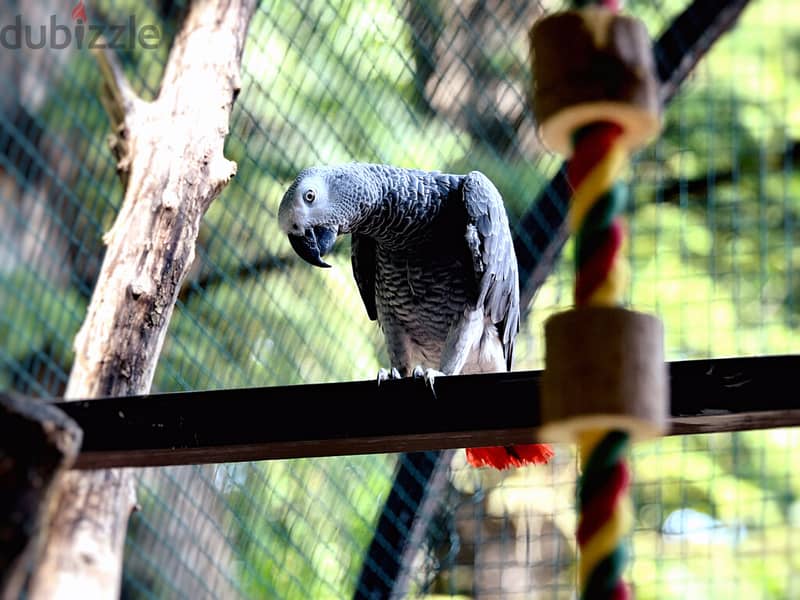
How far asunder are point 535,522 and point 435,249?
3.67 feet

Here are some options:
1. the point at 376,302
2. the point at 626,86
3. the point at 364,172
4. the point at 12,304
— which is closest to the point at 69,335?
the point at 12,304

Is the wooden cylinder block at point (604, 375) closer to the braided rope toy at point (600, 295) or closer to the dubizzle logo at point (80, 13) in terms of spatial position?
the braided rope toy at point (600, 295)

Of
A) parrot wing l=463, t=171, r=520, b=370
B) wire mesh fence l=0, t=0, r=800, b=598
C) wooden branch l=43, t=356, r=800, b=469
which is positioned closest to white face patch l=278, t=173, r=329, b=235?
parrot wing l=463, t=171, r=520, b=370

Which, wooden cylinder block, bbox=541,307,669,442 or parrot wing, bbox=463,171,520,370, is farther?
parrot wing, bbox=463,171,520,370

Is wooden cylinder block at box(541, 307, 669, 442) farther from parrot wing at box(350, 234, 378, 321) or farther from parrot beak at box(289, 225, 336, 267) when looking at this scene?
parrot wing at box(350, 234, 378, 321)

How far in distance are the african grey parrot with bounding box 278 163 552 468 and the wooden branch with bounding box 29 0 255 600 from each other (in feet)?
0.59

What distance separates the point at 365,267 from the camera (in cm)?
195

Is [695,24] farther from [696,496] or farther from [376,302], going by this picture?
[696,496]

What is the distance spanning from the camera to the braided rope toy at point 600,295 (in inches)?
20.7

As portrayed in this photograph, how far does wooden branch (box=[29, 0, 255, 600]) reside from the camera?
4.05ft

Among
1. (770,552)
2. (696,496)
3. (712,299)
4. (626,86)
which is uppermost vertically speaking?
(712,299)

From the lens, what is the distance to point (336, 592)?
200 cm

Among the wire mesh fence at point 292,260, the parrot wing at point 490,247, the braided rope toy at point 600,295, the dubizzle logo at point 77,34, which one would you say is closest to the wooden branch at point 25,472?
the braided rope toy at point 600,295

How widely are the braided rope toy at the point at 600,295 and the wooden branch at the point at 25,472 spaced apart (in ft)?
0.98
